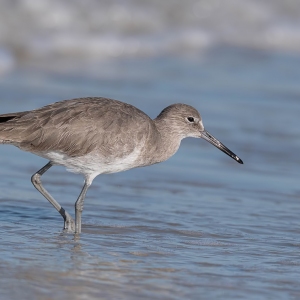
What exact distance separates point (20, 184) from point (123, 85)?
14.7ft

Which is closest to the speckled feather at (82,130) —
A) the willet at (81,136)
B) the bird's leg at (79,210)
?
the willet at (81,136)

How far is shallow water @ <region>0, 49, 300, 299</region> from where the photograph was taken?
5.67 metres

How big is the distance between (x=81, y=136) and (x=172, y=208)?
1.23 metres

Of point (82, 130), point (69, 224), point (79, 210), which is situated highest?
point (82, 130)

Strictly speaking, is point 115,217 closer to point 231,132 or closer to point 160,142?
point 160,142

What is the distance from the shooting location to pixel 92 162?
287 inches

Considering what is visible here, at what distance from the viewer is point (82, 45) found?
15.0 meters

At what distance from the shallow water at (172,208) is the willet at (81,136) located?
492 mm

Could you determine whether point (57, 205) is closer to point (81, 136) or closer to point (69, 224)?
point (69, 224)

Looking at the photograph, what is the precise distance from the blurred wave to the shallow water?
162cm

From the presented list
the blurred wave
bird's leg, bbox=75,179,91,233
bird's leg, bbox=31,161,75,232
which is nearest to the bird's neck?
bird's leg, bbox=75,179,91,233

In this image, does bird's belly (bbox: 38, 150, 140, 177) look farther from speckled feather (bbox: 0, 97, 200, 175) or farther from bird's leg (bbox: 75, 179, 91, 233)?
bird's leg (bbox: 75, 179, 91, 233)

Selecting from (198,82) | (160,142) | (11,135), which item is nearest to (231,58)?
(198,82)

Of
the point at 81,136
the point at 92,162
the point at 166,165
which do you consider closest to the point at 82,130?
the point at 81,136
